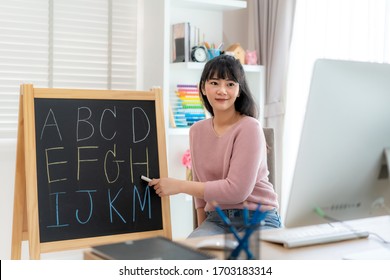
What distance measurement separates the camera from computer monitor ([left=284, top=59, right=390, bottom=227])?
1.32m

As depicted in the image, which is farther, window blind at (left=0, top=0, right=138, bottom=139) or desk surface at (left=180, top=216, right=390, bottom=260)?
window blind at (left=0, top=0, right=138, bottom=139)

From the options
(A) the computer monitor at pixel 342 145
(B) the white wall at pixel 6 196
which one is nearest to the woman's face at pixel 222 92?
(A) the computer monitor at pixel 342 145

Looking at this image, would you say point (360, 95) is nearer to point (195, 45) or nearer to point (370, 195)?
Answer: point (370, 195)

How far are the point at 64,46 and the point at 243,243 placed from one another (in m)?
2.55

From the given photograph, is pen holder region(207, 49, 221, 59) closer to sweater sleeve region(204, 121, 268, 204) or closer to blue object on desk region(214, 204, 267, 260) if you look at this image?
sweater sleeve region(204, 121, 268, 204)

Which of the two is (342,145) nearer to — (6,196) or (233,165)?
(233,165)

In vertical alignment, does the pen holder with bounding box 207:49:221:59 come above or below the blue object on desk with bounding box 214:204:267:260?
above

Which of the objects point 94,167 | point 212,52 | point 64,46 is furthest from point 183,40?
point 94,167

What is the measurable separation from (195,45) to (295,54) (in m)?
0.66

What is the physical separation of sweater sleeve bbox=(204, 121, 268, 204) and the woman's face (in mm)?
181

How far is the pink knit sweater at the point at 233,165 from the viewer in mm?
2135

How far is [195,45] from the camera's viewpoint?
11.8 feet

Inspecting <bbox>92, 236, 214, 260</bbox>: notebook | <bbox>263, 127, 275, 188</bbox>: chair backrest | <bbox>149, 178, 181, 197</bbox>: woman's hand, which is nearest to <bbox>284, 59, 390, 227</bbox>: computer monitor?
<bbox>92, 236, 214, 260</bbox>: notebook
